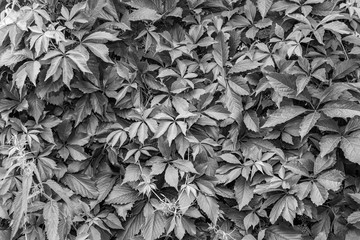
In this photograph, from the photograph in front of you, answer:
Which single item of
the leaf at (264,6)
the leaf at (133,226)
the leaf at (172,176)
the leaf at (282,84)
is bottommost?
the leaf at (133,226)

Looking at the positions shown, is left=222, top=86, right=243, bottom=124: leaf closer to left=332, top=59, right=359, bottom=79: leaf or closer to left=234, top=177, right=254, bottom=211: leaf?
left=234, top=177, right=254, bottom=211: leaf

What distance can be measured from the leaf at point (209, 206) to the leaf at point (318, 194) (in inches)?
17.4

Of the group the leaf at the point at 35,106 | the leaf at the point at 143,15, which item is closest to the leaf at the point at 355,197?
the leaf at the point at 143,15

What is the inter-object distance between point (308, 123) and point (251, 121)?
10.7 inches

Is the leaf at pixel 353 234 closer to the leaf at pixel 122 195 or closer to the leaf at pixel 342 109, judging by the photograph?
the leaf at pixel 342 109

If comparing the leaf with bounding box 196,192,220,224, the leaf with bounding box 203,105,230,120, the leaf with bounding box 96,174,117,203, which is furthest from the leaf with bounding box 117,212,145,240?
the leaf with bounding box 203,105,230,120

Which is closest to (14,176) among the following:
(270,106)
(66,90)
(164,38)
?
(66,90)

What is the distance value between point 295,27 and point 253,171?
772 mm

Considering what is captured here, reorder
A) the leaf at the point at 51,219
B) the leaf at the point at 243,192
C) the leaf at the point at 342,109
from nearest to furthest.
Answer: the leaf at the point at 51,219 < the leaf at the point at 342,109 < the leaf at the point at 243,192

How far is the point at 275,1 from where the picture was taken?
2.14m

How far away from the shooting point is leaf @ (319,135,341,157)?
184 cm

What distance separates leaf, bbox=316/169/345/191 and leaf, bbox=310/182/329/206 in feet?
0.07

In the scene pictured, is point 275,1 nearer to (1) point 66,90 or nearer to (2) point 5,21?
(1) point 66,90

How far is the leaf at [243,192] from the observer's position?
1937 millimetres
